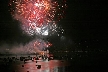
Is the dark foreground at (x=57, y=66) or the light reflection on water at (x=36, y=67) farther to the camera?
the light reflection on water at (x=36, y=67)

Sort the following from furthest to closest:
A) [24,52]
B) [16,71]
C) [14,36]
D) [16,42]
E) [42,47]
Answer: [42,47] < [24,52] < [16,42] < [14,36] < [16,71]

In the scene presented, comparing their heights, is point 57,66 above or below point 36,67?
above

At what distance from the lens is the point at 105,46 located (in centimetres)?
19588

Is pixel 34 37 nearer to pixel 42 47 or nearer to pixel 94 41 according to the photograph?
pixel 42 47

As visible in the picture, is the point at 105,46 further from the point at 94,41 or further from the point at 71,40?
the point at 71,40

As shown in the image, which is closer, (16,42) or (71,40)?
(16,42)

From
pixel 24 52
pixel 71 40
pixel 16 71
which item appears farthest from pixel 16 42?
pixel 16 71

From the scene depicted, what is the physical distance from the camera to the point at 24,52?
176 m

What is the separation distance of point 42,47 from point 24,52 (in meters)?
19.1

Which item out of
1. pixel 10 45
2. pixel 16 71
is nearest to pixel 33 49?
pixel 10 45

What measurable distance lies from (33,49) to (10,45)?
2152cm

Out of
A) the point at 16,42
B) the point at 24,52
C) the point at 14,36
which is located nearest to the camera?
the point at 14,36

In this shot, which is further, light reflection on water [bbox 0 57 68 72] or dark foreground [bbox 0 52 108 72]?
light reflection on water [bbox 0 57 68 72]

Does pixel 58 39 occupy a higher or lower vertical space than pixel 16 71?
higher
